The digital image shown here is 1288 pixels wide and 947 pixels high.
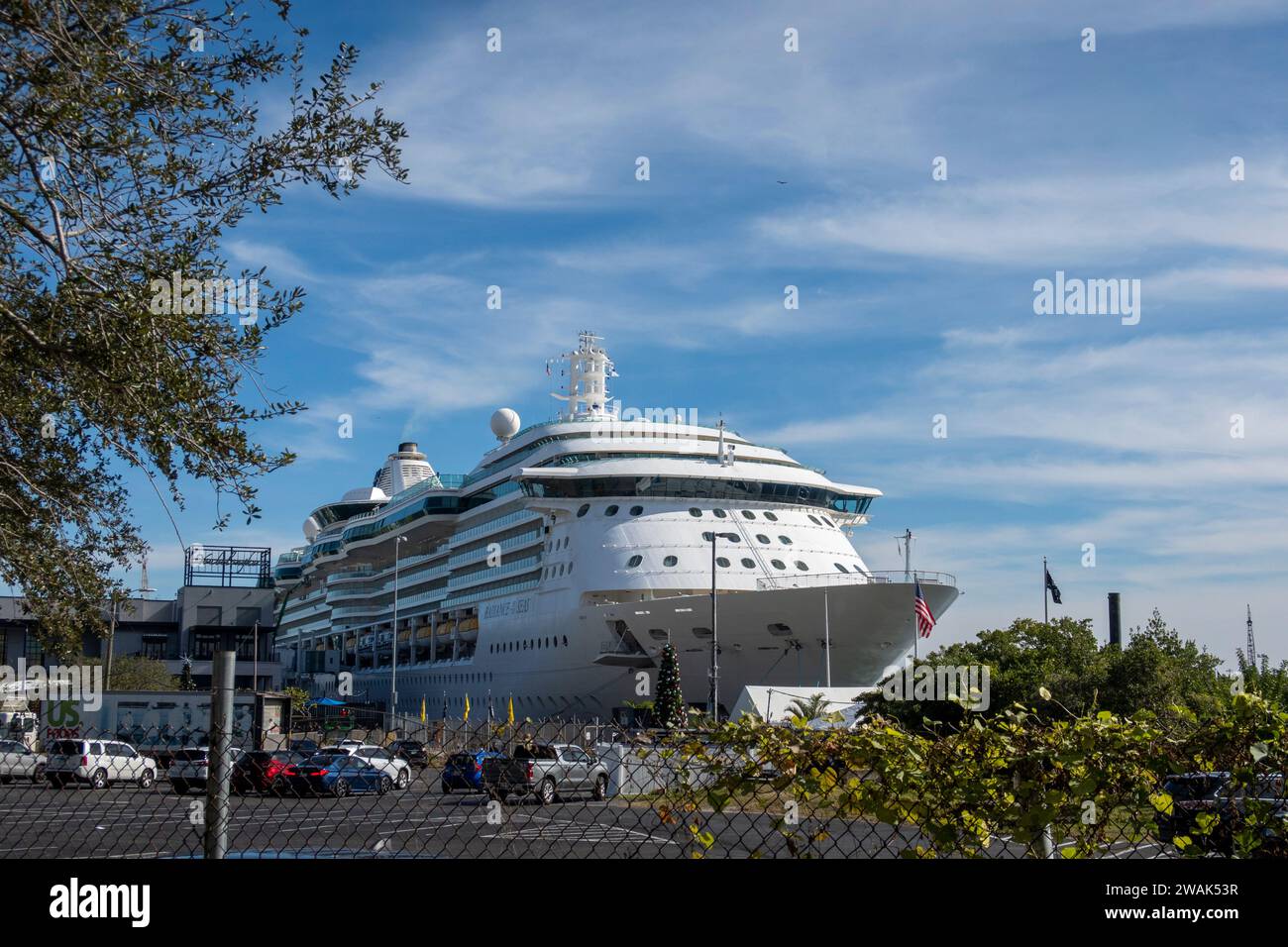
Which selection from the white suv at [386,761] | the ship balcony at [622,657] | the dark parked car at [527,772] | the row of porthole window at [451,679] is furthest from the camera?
the row of porthole window at [451,679]

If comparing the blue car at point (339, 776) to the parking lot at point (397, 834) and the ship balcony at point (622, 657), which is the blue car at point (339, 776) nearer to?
the parking lot at point (397, 834)

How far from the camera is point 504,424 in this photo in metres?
66.6

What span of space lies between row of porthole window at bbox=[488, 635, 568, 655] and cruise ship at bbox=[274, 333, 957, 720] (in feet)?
0.41

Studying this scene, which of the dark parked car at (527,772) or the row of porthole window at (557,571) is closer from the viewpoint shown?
the dark parked car at (527,772)

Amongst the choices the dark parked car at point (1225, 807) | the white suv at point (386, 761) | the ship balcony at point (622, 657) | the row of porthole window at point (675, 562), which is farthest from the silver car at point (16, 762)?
the row of porthole window at point (675, 562)

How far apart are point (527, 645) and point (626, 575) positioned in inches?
304

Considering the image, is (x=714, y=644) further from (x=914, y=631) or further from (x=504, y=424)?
(x=504, y=424)

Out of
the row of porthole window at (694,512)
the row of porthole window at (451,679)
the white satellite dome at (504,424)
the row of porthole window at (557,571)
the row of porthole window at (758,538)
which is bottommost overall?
→ the row of porthole window at (451,679)

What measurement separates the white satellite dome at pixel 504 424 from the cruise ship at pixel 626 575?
→ 0.16m

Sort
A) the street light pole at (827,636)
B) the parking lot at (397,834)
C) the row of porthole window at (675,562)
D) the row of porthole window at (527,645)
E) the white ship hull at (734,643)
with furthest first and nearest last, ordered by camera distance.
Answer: the row of porthole window at (527,645)
the row of porthole window at (675,562)
the white ship hull at (734,643)
the street light pole at (827,636)
the parking lot at (397,834)

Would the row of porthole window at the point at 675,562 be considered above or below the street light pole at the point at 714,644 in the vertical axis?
above

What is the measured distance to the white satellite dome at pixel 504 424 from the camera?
6634 centimetres

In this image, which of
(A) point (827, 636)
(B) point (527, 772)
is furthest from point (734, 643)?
(B) point (527, 772)
